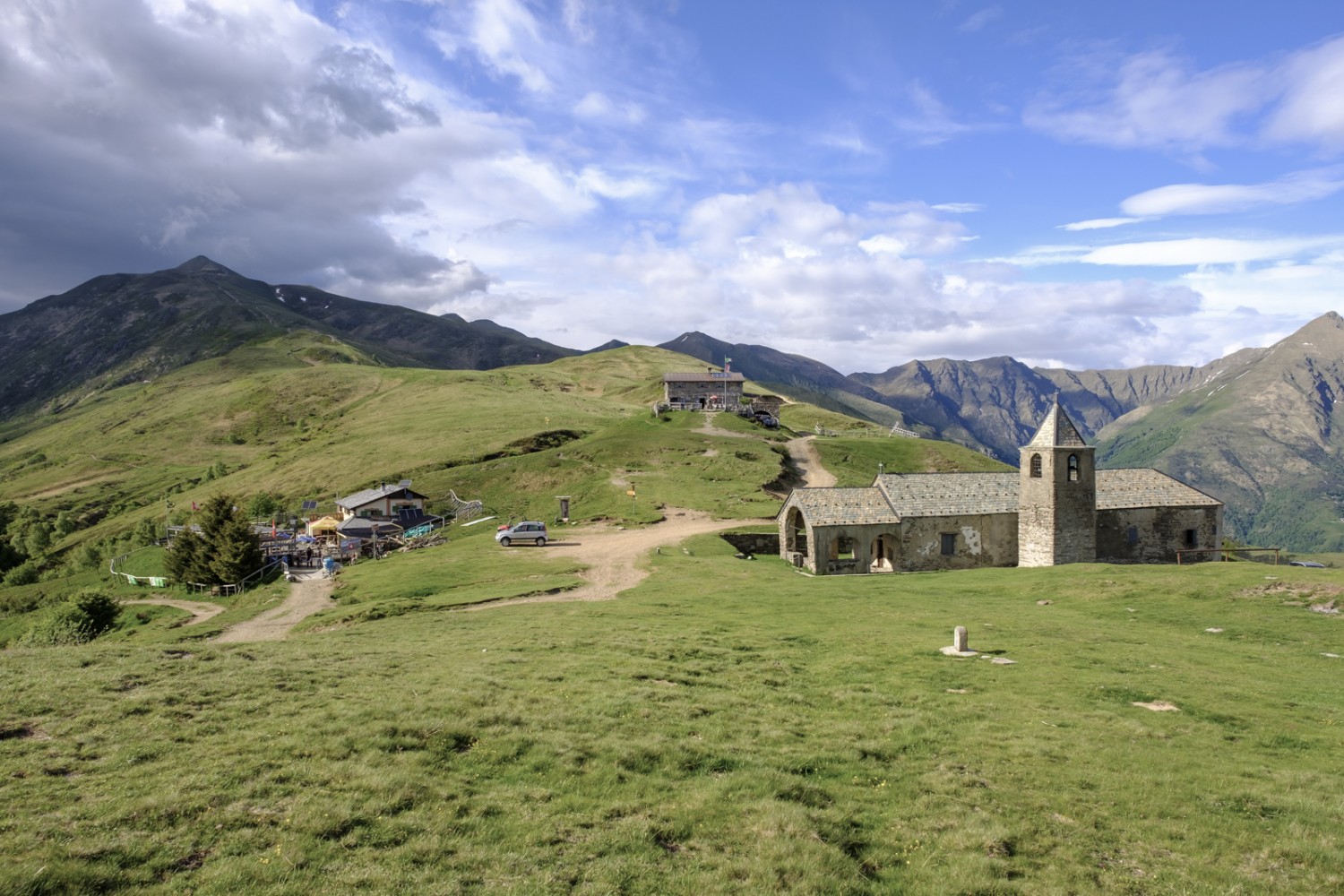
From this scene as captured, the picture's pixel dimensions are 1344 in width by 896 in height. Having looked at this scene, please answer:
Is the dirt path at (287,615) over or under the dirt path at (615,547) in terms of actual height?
under

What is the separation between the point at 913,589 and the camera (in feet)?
133

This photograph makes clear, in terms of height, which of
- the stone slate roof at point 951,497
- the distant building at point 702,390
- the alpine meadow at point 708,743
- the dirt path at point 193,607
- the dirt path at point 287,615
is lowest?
the dirt path at point 193,607

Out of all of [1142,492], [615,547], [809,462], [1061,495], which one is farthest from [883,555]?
[809,462]

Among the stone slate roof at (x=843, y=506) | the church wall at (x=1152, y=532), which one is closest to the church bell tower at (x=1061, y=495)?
the church wall at (x=1152, y=532)

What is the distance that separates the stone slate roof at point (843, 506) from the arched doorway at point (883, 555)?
194 cm

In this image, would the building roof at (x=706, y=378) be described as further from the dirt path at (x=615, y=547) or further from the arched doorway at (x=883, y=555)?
the arched doorway at (x=883, y=555)

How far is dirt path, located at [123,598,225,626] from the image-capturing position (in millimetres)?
52812

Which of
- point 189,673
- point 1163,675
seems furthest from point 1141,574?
point 189,673

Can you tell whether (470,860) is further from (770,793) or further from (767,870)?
(770,793)

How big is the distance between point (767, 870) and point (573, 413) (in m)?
123

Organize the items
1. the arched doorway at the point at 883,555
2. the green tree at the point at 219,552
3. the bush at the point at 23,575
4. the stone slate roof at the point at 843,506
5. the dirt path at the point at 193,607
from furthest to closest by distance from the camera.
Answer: the bush at the point at 23,575 → the green tree at the point at 219,552 → the dirt path at the point at 193,607 → the arched doorway at the point at 883,555 → the stone slate roof at the point at 843,506

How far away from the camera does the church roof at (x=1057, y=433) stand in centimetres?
4919

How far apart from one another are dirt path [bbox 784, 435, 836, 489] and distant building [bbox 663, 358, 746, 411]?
2832 cm

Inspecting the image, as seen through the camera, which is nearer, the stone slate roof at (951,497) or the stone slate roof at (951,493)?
the stone slate roof at (951,497)
